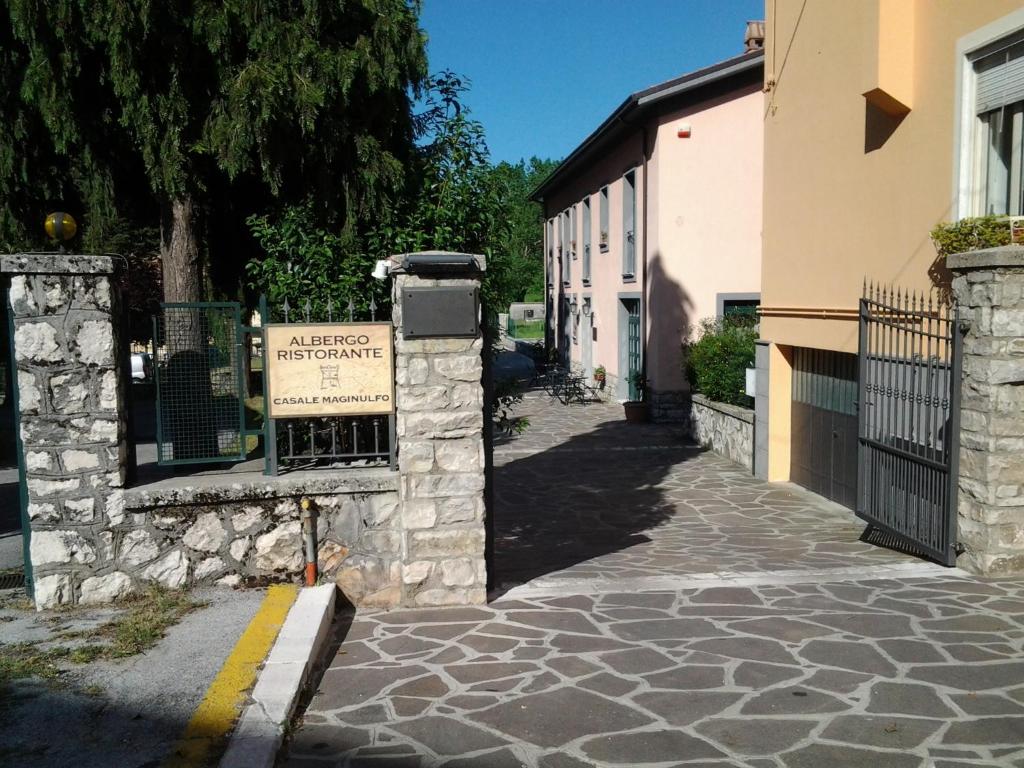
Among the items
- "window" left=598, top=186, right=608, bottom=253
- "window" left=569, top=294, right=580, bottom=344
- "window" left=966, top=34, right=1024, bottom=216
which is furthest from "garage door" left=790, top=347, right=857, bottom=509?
"window" left=569, top=294, right=580, bottom=344

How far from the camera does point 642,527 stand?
9336 mm

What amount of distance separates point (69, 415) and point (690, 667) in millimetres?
3835

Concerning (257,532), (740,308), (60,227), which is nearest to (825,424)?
(740,308)

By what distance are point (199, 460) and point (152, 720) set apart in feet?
7.07

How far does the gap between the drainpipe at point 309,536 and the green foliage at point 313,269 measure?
145 centimetres

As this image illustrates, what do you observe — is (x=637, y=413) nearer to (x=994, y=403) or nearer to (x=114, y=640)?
(x=994, y=403)

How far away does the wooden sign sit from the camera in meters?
5.81

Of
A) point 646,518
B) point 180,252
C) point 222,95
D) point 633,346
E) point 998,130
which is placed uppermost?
point 222,95

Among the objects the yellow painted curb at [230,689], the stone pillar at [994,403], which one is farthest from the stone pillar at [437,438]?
the stone pillar at [994,403]

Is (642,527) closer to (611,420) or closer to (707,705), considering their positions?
(707,705)

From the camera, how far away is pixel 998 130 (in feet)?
24.3

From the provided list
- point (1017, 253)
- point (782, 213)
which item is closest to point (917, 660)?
point (1017, 253)

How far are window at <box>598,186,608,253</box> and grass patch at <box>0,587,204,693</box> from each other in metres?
17.8

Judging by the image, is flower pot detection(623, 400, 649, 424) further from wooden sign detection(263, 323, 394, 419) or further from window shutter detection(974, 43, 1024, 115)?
wooden sign detection(263, 323, 394, 419)
